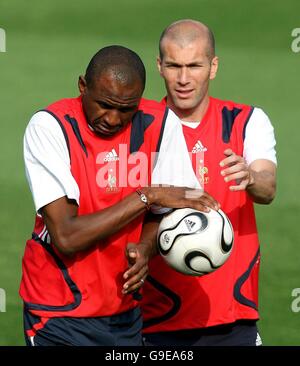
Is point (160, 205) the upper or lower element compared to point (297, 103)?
lower

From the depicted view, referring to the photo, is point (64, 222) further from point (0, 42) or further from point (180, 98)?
point (0, 42)

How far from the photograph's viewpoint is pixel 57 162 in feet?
23.9

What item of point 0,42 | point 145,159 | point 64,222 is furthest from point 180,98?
point 0,42

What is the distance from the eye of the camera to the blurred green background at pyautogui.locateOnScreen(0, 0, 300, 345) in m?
11.9

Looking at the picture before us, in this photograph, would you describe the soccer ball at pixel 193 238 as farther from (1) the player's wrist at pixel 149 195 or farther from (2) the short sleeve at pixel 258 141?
(2) the short sleeve at pixel 258 141

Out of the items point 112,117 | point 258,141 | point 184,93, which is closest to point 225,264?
point 258,141

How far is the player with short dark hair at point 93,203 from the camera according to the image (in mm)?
7266

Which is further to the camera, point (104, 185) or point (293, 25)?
point (293, 25)

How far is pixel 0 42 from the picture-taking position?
51.8 ft

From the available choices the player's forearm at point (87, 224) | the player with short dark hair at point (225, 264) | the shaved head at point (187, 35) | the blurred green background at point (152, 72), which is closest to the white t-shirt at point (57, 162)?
the player's forearm at point (87, 224)
